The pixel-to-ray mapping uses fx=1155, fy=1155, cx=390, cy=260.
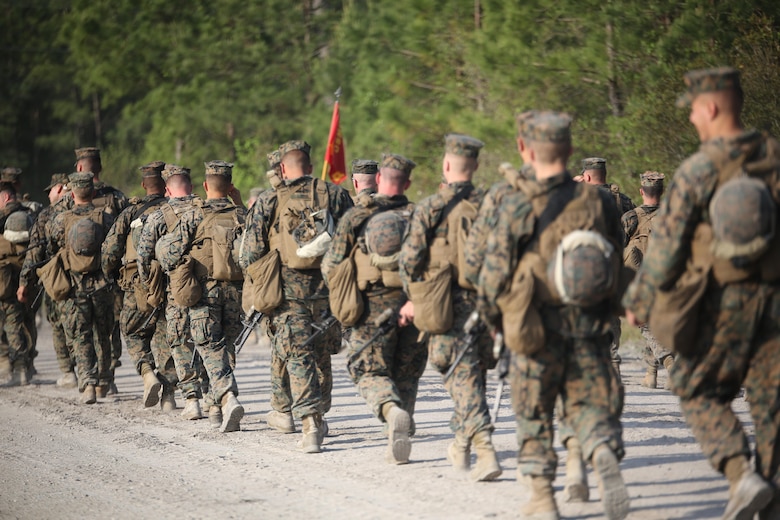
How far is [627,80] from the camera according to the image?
19.6 meters

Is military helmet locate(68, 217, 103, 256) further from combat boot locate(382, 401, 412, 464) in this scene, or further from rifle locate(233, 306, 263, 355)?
combat boot locate(382, 401, 412, 464)

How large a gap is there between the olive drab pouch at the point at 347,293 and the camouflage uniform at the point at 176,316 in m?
2.92

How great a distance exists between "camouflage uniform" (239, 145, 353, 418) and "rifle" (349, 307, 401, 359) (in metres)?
1.03

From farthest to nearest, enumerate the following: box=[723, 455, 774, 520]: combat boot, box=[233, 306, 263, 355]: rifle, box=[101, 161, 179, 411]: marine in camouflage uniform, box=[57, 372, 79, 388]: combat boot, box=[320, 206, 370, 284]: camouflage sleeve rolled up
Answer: box=[57, 372, 79, 388]: combat boot → box=[101, 161, 179, 411]: marine in camouflage uniform → box=[233, 306, 263, 355]: rifle → box=[320, 206, 370, 284]: camouflage sleeve rolled up → box=[723, 455, 774, 520]: combat boot

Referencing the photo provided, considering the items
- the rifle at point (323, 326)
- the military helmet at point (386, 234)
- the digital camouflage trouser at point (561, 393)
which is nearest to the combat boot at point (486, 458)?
the digital camouflage trouser at point (561, 393)

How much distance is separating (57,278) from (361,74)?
59.9ft

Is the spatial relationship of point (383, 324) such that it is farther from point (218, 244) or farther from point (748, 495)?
point (748, 495)

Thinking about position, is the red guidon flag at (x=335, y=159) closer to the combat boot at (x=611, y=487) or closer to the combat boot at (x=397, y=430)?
the combat boot at (x=397, y=430)

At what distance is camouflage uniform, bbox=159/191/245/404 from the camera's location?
1048cm

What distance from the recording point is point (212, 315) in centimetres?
1069

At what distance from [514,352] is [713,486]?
6.23ft

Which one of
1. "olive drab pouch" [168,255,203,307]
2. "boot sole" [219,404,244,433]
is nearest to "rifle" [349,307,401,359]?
"boot sole" [219,404,244,433]

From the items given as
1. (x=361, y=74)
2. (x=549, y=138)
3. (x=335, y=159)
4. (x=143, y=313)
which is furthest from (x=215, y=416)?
(x=361, y=74)

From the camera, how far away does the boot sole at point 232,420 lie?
1025cm
